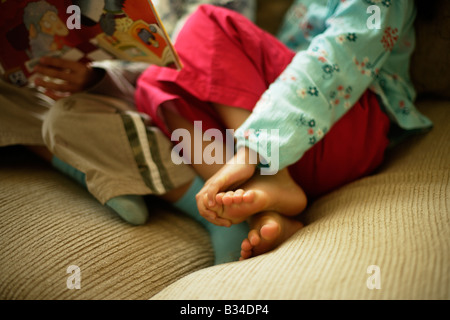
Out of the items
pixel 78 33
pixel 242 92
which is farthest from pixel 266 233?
pixel 78 33

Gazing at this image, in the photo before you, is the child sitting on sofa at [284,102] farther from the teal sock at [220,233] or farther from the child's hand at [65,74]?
the child's hand at [65,74]

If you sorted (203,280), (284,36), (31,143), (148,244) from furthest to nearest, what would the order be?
(284,36)
(31,143)
(148,244)
(203,280)

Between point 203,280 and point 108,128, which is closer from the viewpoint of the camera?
point 203,280

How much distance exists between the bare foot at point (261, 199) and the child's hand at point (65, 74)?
384mm

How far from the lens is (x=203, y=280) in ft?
1.33

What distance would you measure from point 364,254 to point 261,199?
0.15 metres

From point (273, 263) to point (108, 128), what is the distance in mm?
354

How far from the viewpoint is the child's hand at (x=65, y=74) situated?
62 centimetres

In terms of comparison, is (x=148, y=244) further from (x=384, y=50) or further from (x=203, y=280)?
(x=384, y=50)

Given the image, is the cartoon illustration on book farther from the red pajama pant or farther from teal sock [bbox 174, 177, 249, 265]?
teal sock [bbox 174, 177, 249, 265]

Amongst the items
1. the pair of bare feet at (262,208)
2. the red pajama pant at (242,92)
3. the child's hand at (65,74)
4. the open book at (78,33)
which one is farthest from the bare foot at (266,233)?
the child's hand at (65,74)

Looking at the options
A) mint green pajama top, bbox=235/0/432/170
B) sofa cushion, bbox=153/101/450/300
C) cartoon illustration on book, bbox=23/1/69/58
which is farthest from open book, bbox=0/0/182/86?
sofa cushion, bbox=153/101/450/300

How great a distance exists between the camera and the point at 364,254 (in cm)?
38

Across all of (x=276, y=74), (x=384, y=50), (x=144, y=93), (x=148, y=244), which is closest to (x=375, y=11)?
(x=384, y=50)
